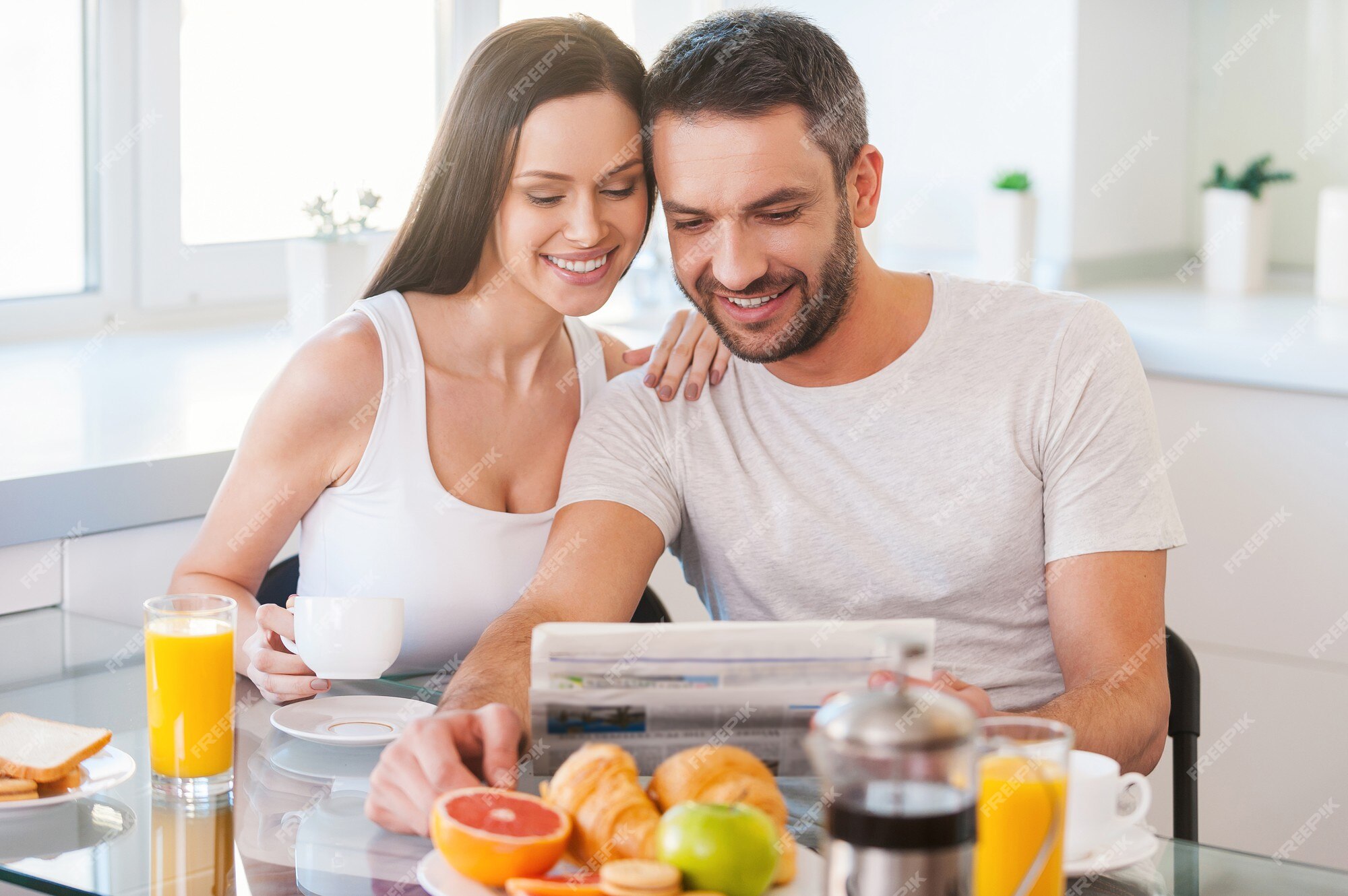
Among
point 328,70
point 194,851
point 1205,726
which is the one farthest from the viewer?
point 328,70

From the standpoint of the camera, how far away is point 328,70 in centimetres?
242

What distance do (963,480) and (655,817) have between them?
0.69m

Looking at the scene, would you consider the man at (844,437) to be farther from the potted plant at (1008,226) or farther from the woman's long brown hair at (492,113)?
the potted plant at (1008,226)

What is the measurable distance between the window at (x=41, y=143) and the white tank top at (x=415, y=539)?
86cm

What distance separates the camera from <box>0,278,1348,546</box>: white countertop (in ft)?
5.40

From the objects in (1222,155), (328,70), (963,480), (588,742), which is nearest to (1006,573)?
(963,480)

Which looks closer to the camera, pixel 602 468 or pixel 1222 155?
pixel 602 468

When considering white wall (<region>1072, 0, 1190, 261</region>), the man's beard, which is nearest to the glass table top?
the man's beard

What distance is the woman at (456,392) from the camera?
58.3 inches

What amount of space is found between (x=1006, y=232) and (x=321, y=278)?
1.28 metres

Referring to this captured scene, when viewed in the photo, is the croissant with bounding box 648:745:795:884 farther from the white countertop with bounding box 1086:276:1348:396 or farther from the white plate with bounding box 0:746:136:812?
the white countertop with bounding box 1086:276:1348:396

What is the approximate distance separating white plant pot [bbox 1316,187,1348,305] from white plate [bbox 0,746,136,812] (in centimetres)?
221

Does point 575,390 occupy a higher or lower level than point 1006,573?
higher

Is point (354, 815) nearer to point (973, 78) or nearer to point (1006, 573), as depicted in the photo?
point (1006, 573)
